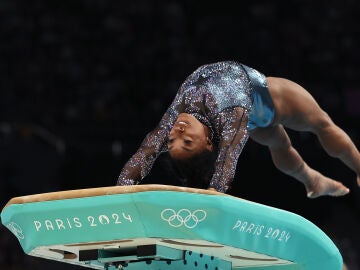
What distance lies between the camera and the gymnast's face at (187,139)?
3.64 metres

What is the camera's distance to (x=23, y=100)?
8922 mm

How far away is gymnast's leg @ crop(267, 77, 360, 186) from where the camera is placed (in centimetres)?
475

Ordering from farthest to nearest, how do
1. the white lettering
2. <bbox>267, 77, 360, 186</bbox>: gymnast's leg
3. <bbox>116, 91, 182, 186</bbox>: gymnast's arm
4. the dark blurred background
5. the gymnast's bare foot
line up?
the dark blurred background < the gymnast's bare foot < <bbox>267, 77, 360, 186</bbox>: gymnast's leg < <bbox>116, 91, 182, 186</bbox>: gymnast's arm < the white lettering

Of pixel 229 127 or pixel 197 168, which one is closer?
pixel 197 168

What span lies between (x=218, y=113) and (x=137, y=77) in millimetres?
5486

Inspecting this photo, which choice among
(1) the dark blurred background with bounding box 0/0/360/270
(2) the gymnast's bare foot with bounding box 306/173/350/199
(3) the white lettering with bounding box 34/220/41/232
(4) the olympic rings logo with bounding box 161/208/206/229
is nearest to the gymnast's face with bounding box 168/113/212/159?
(4) the olympic rings logo with bounding box 161/208/206/229

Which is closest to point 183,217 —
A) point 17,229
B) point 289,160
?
point 17,229

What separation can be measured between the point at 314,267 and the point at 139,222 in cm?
92

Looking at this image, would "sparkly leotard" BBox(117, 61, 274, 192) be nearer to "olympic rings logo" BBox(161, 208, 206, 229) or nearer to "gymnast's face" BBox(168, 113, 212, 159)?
"gymnast's face" BBox(168, 113, 212, 159)

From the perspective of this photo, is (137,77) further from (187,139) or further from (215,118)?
(187,139)

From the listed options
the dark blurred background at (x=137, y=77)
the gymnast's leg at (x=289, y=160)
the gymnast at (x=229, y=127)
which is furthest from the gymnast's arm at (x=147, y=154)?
the dark blurred background at (x=137, y=77)

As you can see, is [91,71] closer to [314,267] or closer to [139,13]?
[139,13]

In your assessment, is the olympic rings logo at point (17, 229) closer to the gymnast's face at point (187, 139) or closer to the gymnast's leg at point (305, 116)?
the gymnast's face at point (187, 139)

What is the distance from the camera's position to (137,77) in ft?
30.9
